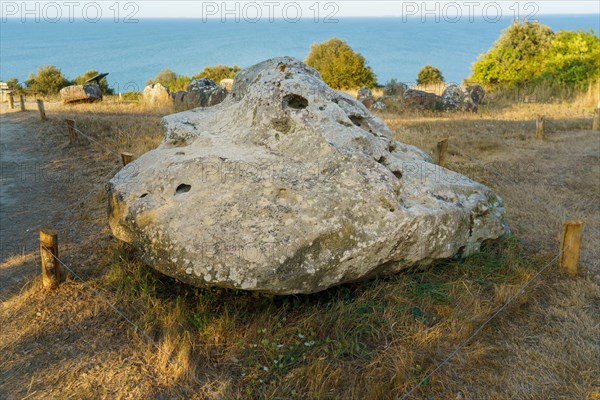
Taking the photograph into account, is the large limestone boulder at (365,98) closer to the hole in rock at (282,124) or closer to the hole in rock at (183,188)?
the hole in rock at (282,124)

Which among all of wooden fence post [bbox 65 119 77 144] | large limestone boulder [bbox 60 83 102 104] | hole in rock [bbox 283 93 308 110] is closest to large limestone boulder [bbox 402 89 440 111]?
wooden fence post [bbox 65 119 77 144]

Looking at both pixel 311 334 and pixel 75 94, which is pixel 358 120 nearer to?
pixel 311 334

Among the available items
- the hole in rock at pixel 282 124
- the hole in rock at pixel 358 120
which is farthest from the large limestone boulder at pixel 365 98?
the hole in rock at pixel 282 124

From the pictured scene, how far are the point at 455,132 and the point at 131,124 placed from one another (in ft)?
28.1

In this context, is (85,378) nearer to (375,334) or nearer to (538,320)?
(375,334)

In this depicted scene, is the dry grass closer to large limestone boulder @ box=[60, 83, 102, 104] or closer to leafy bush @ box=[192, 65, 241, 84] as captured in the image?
large limestone boulder @ box=[60, 83, 102, 104]

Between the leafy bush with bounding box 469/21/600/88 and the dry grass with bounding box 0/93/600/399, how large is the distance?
1600 centimetres

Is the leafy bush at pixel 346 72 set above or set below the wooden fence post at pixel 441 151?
above

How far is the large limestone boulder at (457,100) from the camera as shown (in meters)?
17.7

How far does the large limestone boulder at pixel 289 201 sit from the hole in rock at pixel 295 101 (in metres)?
0.02

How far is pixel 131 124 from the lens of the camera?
13703mm

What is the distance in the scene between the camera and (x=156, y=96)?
62.4ft

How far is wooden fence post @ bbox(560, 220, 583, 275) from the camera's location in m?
6.12

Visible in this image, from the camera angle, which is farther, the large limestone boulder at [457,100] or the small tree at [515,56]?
the small tree at [515,56]
